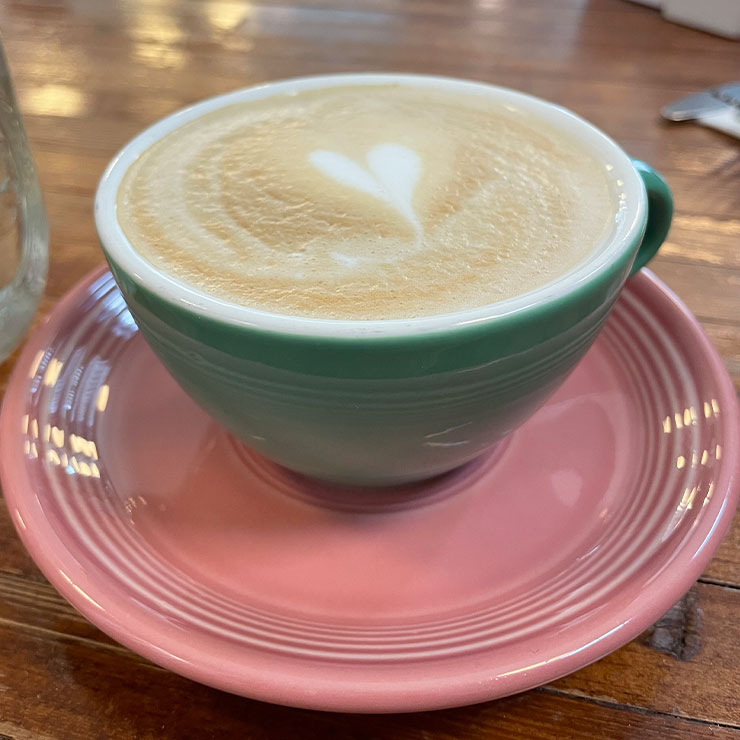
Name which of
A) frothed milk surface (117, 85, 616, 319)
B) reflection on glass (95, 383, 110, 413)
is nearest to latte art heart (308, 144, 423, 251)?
frothed milk surface (117, 85, 616, 319)

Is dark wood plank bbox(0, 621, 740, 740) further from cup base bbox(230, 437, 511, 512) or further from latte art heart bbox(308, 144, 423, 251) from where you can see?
latte art heart bbox(308, 144, 423, 251)

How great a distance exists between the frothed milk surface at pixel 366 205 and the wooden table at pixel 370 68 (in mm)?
226

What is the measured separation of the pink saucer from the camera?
376mm

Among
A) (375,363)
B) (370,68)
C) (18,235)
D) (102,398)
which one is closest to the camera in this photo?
(375,363)

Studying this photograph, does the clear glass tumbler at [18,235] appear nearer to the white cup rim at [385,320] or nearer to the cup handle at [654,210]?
the white cup rim at [385,320]

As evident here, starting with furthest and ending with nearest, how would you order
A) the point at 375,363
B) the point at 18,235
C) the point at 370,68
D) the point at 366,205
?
1. the point at 370,68
2. the point at 18,235
3. the point at 366,205
4. the point at 375,363

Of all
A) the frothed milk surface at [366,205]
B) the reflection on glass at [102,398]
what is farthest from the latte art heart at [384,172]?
the reflection on glass at [102,398]

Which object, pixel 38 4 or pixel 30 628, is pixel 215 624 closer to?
pixel 30 628

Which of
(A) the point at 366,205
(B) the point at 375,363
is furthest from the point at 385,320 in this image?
(A) the point at 366,205

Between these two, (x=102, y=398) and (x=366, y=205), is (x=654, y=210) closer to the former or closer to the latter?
(x=366, y=205)

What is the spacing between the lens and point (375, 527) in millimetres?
488

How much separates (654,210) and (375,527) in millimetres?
303

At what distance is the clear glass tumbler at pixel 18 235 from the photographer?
652 millimetres

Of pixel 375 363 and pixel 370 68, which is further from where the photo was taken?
pixel 370 68
